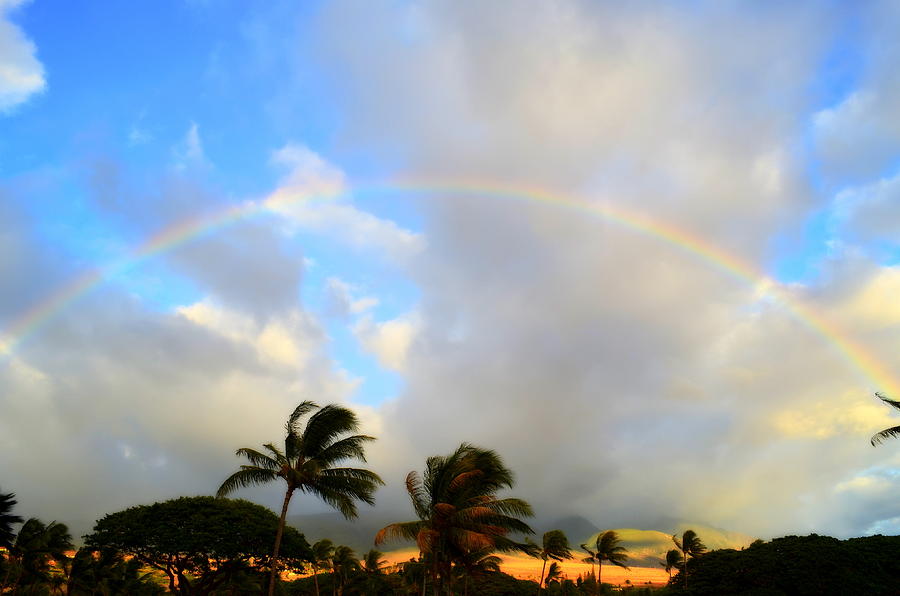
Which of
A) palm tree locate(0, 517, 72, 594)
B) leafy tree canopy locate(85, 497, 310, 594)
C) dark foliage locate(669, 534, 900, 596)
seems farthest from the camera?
palm tree locate(0, 517, 72, 594)

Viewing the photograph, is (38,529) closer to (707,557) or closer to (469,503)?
(469,503)

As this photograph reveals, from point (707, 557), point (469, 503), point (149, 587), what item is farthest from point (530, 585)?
point (469, 503)

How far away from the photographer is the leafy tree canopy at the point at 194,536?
1566 inches

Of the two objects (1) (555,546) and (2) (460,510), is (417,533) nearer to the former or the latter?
(2) (460,510)

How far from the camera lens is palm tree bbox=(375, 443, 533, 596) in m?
28.7

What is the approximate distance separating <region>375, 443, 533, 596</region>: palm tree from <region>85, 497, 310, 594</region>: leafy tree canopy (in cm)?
1677

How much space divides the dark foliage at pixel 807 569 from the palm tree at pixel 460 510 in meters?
11.3

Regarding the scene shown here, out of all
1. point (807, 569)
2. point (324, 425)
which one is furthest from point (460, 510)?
point (807, 569)

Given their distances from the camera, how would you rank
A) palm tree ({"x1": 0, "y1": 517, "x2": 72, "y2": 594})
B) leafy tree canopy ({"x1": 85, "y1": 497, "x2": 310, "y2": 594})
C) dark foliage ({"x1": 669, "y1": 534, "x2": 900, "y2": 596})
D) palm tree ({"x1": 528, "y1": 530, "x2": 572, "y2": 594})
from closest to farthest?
dark foliage ({"x1": 669, "y1": 534, "x2": 900, "y2": 596})
leafy tree canopy ({"x1": 85, "y1": 497, "x2": 310, "y2": 594})
palm tree ({"x1": 0, "y1": 517, "x2": 72, "y2": 594})
palm tree ({"x1": 528, "y1": 530, "x2": 572, "y2": 594})

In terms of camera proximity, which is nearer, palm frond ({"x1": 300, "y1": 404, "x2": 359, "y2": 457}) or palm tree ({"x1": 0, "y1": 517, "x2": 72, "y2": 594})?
palm frond ({"x1": 300, "y1": 404, "x2": 359, "y2": 457})

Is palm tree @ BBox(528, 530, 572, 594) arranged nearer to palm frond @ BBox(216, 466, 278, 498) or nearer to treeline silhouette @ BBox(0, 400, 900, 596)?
treeline silhouette @ BBox(0, 400, 900, 596)

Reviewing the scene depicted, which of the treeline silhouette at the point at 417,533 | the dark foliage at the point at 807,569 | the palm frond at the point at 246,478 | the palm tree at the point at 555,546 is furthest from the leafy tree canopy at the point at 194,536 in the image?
the palm tree at the point at 555,546

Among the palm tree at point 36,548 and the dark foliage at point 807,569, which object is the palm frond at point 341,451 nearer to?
the dark foliage at point 807,569

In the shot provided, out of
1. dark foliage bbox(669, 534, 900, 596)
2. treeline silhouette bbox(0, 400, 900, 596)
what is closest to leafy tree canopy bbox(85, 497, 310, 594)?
treeline silhouette bbox(0, 400, 900, 596)
